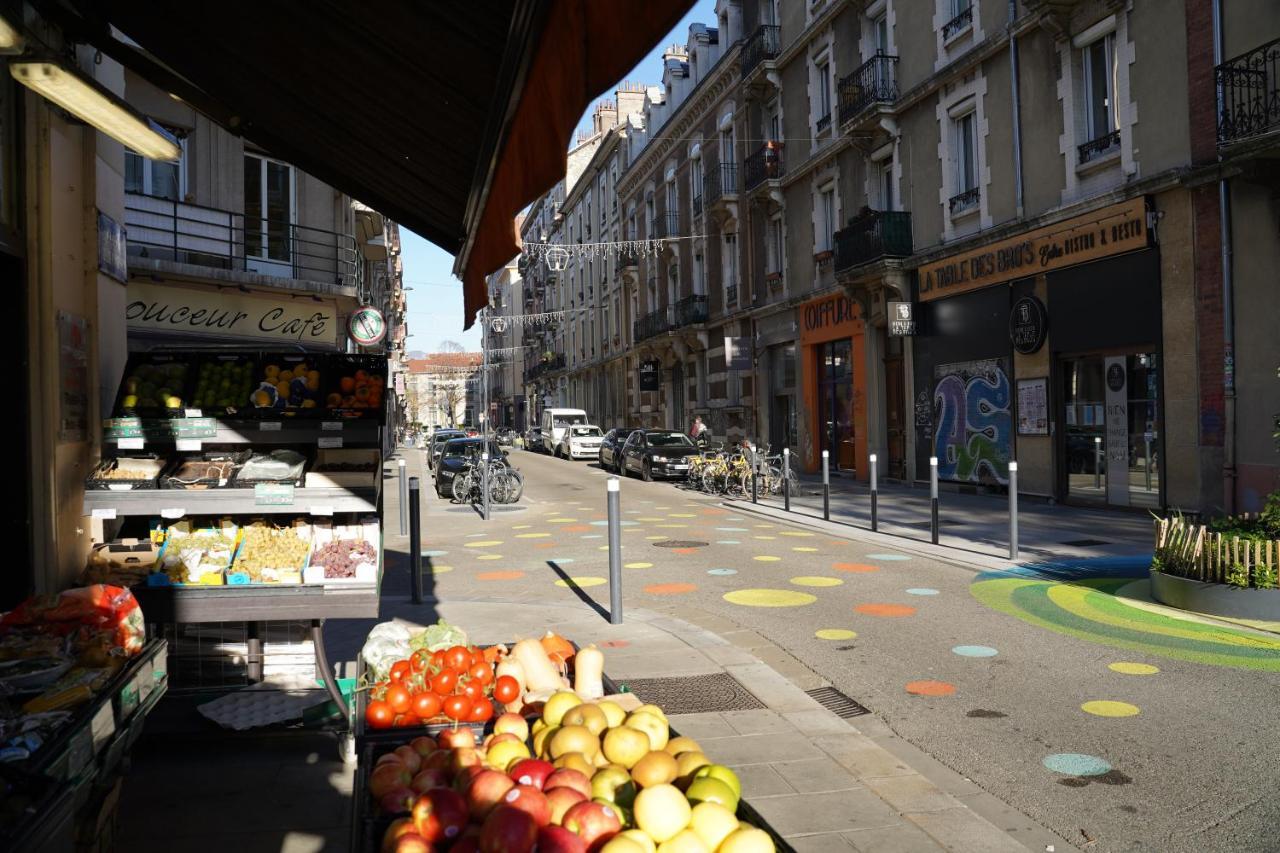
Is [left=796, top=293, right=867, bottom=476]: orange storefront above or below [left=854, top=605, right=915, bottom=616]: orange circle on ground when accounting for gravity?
above

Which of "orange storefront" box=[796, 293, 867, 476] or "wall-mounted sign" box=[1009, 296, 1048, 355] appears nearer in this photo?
"wall-mounted sign" box=[1009, 296, 1048, 355]

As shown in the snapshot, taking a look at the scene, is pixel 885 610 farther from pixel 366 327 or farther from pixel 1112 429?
pixel 366 327

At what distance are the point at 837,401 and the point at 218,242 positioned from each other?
16.0 meters

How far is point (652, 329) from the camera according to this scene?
3962cm

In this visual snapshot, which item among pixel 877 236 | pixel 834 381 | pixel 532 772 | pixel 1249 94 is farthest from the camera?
pixel 834 381

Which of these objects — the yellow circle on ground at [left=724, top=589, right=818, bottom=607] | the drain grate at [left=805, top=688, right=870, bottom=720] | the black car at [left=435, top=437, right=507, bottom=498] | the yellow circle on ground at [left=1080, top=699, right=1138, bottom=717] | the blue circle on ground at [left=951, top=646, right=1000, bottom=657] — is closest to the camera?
the yellow circle on ground at [left=1080, top=699, right=1138, bottom=717]

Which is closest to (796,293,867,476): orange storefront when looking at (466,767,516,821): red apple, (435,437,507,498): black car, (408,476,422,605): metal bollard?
(435,437,507,498): black car

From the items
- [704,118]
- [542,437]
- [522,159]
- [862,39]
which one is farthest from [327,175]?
[542,437]

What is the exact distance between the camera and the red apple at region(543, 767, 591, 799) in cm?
255

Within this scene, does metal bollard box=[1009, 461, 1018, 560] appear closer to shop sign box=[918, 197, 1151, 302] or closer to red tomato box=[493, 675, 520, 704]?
shop sign box=[918, 197, 1151, 302]

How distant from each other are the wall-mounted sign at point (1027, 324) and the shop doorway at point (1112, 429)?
660 millimetres

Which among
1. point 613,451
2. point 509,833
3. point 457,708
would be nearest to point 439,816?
point 509,833

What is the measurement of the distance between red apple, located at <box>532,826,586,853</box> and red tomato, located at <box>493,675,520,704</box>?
1.33 m

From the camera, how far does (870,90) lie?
21844 mm
